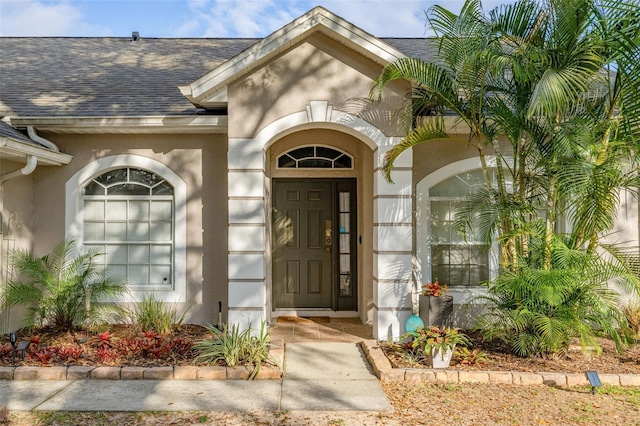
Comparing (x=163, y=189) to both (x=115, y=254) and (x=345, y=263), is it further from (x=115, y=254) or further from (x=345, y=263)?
(x=345, y=263)

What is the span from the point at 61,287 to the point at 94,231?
3.97ft

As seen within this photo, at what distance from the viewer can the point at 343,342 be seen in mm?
6719

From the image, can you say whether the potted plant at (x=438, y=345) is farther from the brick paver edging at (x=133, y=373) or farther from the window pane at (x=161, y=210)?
the window pane at (x=161, y=210)

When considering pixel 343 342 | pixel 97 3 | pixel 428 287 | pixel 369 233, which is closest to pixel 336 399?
pixel 343 342

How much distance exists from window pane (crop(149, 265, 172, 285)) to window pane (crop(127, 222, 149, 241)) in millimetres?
513

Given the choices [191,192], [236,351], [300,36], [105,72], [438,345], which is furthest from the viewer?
[105,72]

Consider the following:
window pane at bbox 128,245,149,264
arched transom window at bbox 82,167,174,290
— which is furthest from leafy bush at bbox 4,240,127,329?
window pane at bbox 128,245,149,264

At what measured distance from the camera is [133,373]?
5.24 m

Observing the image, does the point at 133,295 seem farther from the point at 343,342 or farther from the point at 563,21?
the point at 563,21

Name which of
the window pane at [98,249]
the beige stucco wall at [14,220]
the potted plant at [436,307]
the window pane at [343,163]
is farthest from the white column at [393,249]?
the beige stucco wall at [14,220]

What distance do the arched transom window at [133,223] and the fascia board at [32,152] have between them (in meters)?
0.54

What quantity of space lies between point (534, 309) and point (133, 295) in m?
5.78

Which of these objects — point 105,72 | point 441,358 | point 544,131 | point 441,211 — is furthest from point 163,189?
point 544,131

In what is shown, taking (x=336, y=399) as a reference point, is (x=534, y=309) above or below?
above
